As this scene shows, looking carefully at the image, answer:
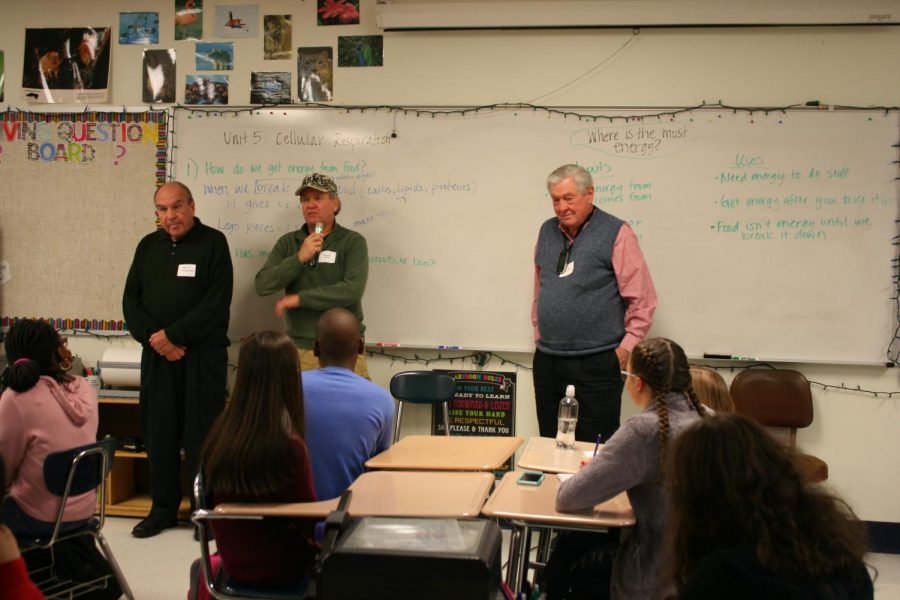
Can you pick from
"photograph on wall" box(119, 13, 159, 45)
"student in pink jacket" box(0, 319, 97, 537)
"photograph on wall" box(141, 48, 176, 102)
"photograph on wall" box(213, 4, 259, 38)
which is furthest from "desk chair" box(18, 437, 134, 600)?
"photograph on wall" box(119, 13, 159, 45)

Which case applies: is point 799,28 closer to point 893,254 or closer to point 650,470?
point 893,254

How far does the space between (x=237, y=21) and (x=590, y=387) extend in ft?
9.36

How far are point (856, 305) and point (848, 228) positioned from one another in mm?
404

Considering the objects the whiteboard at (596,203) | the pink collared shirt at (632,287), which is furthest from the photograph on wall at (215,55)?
the pink collared shirt at (632,287)

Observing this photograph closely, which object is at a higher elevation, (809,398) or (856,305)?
(856,305)

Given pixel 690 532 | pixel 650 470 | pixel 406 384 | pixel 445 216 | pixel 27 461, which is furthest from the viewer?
pixel 445 216

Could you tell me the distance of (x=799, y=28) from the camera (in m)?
4.08

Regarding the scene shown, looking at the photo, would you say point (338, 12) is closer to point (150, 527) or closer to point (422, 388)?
point (422, 388)

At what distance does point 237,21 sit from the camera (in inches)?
174

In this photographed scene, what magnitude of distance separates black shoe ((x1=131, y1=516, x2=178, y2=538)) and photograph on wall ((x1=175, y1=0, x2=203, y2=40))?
268 centimetres

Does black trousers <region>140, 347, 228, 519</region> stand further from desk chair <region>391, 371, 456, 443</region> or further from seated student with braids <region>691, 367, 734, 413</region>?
seated student with braids <region>691, 367, 734, 413</region>

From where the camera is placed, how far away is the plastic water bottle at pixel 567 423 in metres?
2.85

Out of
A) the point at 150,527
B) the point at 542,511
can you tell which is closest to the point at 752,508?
the point at 542,511

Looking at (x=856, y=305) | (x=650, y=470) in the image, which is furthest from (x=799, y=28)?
(x=650, y=470)
